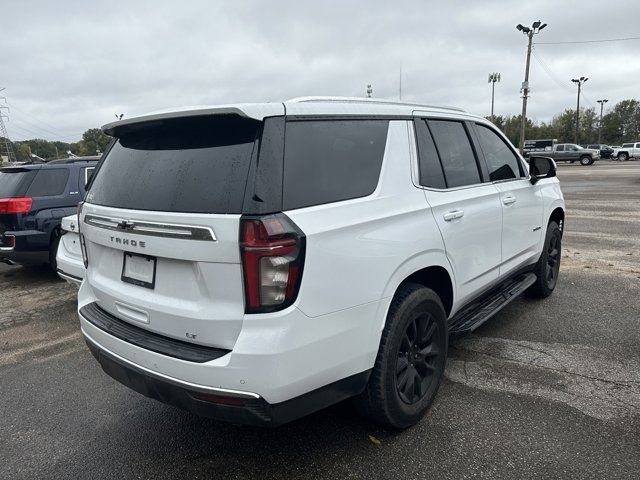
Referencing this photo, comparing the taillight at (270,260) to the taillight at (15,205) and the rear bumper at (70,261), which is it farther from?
the taillight at (15,205)

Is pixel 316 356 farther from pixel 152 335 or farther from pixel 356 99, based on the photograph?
pixel 356 99

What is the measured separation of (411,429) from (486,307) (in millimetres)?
1285

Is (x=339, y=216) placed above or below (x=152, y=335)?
above

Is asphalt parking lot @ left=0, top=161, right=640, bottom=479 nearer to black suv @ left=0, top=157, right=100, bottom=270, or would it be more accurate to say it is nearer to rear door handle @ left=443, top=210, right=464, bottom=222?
rear door handle @ left=443, top=210, right=464, bottom=222

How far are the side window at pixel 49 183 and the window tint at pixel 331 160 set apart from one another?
18.5 ft

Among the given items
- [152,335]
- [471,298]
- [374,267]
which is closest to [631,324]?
[471,298]

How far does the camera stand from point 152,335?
2.41 meters

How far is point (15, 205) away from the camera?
20.5 feet

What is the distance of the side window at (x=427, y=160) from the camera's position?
2.95 m

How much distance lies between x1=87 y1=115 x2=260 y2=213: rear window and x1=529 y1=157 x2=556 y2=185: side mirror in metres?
3.37

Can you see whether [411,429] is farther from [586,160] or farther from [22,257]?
[586,160]

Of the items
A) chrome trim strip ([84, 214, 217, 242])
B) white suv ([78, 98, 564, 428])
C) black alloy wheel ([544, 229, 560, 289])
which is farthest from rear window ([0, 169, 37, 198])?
black alloy wheel ([544, 229, 560, 289])

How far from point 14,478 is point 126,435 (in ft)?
1.92

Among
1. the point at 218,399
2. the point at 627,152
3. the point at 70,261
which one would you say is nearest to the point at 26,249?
the point at 70,261
